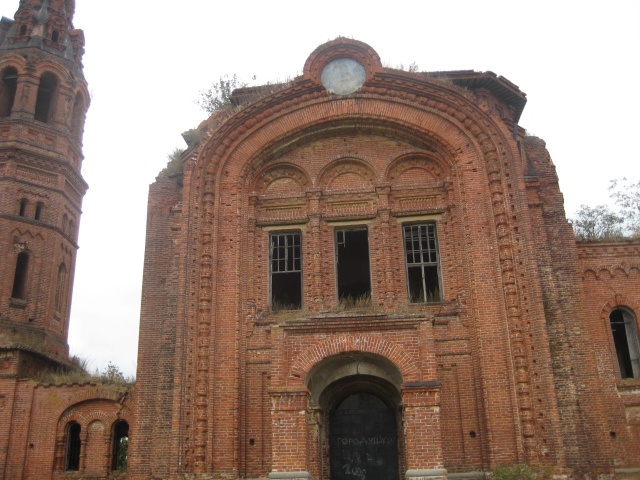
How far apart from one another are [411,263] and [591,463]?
5.47 metres

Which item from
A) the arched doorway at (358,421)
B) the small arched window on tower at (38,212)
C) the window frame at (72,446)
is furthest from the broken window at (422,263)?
the small arched window on tower at (38,212)

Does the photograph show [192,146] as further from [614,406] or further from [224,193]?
[614,406]

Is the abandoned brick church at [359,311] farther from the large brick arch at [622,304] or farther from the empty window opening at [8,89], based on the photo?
the empty window opening at [8,89]

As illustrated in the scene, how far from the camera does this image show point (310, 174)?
1592 cm

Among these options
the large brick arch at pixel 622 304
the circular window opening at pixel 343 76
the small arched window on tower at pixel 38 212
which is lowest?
the large brick arch at pixel 622 304

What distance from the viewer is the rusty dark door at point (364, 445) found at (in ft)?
44.7

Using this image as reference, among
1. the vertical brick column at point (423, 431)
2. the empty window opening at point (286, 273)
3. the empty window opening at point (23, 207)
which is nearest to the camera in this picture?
the vertical brick column at point (423, 431)

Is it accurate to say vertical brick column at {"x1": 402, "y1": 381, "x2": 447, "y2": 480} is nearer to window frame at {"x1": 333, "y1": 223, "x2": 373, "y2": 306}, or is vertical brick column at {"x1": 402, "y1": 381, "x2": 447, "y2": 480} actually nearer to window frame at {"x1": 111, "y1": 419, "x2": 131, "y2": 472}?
window frame at {"x1": 333, "y1": 223, "x2": 373, "y2": 306}

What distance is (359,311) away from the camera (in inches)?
530

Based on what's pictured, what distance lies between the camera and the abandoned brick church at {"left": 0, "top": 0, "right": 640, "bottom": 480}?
12.8 m

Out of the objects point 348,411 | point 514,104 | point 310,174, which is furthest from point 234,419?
point 514,104

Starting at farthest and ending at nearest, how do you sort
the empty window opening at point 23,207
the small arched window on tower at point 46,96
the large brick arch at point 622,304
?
the small arched window on tower at point 46,96 < the empty window opening at point 23,207 < the large brick arch at point 622,304

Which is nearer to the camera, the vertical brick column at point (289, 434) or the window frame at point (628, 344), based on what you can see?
the vertical brick column at point (289, 434)

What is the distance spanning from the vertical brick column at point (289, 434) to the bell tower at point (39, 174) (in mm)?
8421
